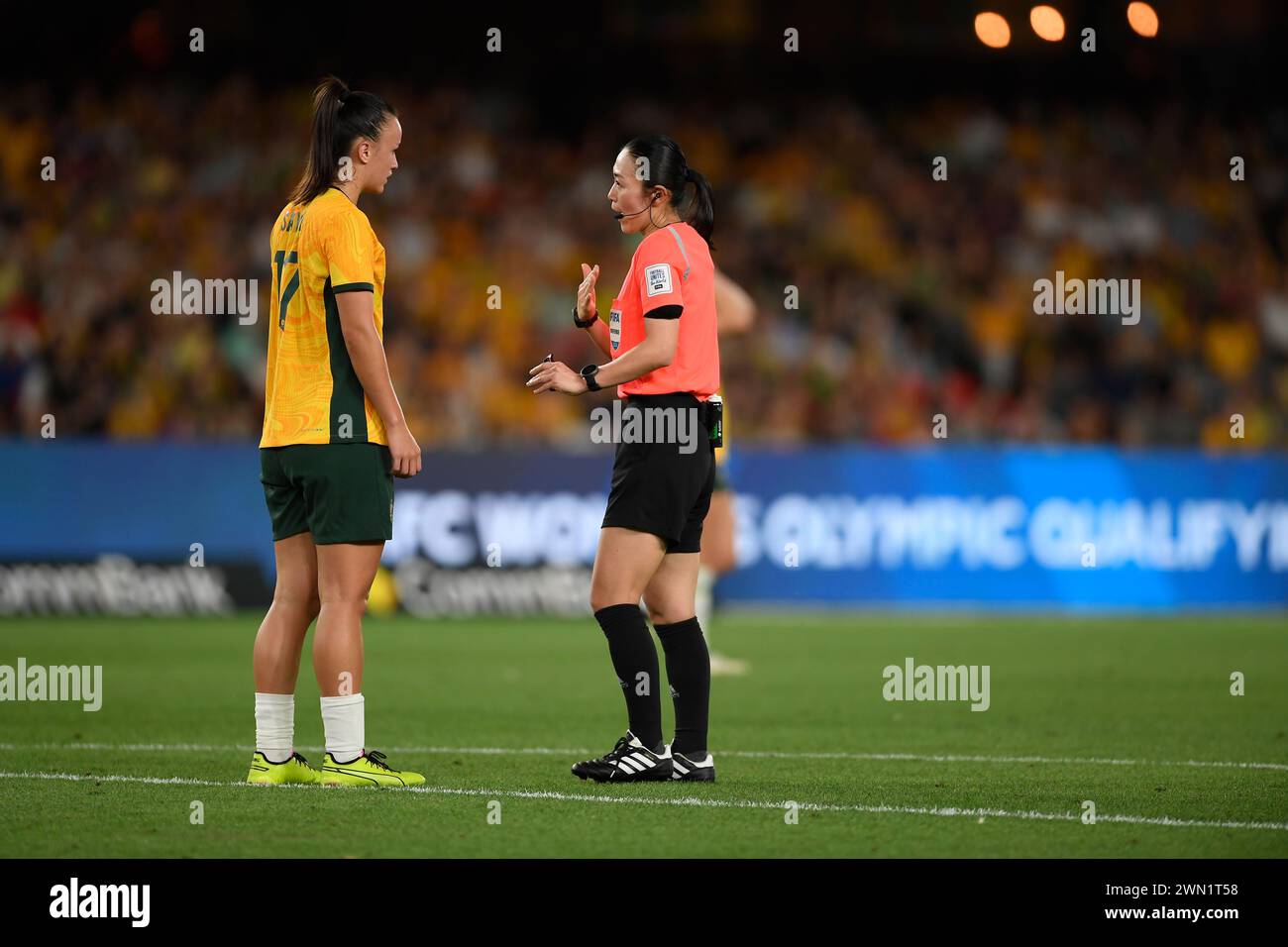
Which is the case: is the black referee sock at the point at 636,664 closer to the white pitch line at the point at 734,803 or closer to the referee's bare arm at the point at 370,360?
the white pitch line at the point at 734,803

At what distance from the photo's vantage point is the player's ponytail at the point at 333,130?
7.12m

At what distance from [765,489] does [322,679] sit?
11619 millimetres

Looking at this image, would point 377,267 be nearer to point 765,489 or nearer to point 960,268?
point 765,489

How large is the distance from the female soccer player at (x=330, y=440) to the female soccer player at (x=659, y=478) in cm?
71

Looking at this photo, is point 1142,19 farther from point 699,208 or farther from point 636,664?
point 636,664

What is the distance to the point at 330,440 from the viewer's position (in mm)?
6934

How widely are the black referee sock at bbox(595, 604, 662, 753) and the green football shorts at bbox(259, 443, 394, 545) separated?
0.95 meters

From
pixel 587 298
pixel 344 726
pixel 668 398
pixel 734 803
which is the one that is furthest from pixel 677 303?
pixel 344 726

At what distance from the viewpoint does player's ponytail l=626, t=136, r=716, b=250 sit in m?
7.34

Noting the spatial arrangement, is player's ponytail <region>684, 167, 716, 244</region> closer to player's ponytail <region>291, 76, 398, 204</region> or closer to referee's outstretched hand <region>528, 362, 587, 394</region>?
referee's outstretched hand <region>528, 362, 587, 394</region>

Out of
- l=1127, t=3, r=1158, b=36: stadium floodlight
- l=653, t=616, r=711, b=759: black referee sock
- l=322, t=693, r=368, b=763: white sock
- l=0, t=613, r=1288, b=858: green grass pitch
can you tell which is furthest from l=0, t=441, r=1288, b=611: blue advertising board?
l=322, t=693, r=368, b=763: white sock

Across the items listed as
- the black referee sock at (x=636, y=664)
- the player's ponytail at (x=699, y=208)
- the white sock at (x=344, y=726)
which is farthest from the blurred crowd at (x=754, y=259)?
the white sock at (x=344, y=726)

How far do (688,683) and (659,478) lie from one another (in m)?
0.82

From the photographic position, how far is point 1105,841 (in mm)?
5938
